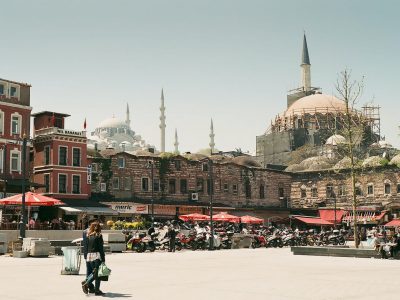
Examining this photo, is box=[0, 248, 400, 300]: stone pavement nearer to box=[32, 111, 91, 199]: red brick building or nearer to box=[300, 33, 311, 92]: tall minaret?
box=[32, 111, 91, 199]: red brick building

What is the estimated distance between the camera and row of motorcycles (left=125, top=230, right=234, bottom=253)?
31155mm

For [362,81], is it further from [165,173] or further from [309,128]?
[309,128]

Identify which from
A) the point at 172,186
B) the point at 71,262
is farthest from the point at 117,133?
the point at 71,262

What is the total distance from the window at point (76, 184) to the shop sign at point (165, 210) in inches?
326

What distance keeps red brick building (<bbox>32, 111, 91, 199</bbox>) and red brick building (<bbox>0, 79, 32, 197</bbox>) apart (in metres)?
2.42

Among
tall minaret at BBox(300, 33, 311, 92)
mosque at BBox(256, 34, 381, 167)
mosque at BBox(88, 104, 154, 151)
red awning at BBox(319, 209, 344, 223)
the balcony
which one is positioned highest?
tall minaret at BBox(300, 33, 311, 92)

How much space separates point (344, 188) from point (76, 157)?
112 ft

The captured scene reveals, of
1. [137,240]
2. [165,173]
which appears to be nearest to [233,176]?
[165,173]

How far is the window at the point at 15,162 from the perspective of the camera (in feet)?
156

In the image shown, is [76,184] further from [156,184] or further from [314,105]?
[314,105]

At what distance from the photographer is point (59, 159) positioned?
50.3 meters

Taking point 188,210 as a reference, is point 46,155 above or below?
above

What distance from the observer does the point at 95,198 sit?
53281mm

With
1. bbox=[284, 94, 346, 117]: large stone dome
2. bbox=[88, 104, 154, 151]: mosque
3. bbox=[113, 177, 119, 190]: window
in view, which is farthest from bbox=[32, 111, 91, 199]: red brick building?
bbox=[88, 104, 154, 151]: mosque
